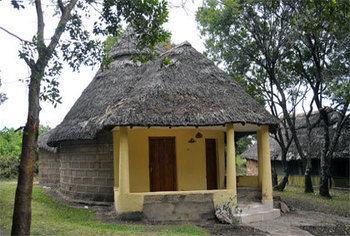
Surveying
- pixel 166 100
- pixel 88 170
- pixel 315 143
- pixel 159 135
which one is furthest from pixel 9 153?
pixel 166 100

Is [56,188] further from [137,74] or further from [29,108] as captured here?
[29,108]

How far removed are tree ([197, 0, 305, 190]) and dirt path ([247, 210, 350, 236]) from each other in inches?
297

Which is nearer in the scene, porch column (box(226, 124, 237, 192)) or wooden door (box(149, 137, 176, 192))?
porch column (box(226, 124, 237, 192))

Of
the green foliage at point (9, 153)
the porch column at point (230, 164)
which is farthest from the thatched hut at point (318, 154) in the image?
the green foliage at point (9, 153)

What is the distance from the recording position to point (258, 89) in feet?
76.0

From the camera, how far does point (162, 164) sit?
1492cm

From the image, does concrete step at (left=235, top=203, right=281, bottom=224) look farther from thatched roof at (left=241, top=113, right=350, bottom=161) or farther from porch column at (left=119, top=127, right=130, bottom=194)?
thatched roof at (left=241, top=113, right=350, bottom=161)

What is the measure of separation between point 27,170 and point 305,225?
7784 mm

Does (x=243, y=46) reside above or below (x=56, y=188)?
above

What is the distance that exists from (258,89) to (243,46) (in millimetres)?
2689

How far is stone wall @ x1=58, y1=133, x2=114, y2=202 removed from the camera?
48.4 ft

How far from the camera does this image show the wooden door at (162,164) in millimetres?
14773

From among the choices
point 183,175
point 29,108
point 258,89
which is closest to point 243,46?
point 258,89

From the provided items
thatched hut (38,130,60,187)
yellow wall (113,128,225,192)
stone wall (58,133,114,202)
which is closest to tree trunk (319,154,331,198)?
yellow wall (113,128,225,192)
